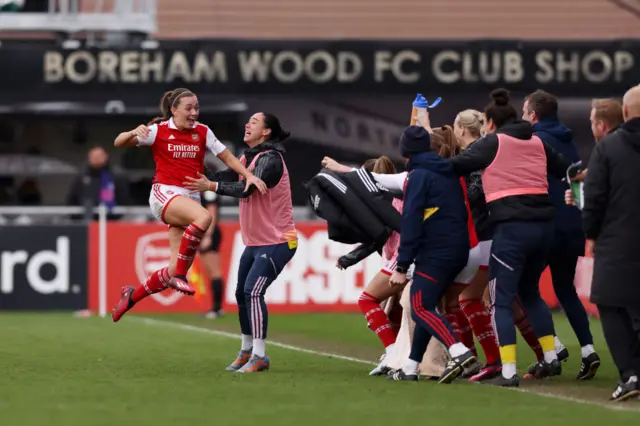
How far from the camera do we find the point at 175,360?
13.7m

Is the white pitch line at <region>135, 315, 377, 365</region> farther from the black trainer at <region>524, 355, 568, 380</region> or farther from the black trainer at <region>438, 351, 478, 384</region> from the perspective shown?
the black trainer at <region>438, 351, 478, 384</region>

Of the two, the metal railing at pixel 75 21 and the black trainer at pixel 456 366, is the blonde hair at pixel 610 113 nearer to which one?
the black trainer at pixel 456 366

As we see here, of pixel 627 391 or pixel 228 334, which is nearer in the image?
pixel 627 391

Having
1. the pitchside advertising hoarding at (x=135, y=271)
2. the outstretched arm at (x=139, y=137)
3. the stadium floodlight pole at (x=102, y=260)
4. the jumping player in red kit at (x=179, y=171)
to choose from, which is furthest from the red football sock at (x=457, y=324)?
the stadium floodlight pole at (x=102, y=260)

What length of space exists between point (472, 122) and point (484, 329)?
1601 millimetres

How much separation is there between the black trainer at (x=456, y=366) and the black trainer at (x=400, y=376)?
0.26 m

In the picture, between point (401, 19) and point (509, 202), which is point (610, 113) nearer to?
point (509, 202)

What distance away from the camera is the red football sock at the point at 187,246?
41.6ft

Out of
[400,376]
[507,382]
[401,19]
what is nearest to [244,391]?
[400,376]

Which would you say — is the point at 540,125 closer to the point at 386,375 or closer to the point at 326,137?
the point at 386,375

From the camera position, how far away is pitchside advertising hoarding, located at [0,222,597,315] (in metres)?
21.5

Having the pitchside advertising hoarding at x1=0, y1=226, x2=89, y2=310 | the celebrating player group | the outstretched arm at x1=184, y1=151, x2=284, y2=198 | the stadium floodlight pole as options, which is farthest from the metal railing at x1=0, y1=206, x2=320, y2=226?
the outstretched arm at x1=184, y1=151, x2=284, y2=198

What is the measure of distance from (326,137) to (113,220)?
5927mm

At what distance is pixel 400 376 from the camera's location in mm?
11648
